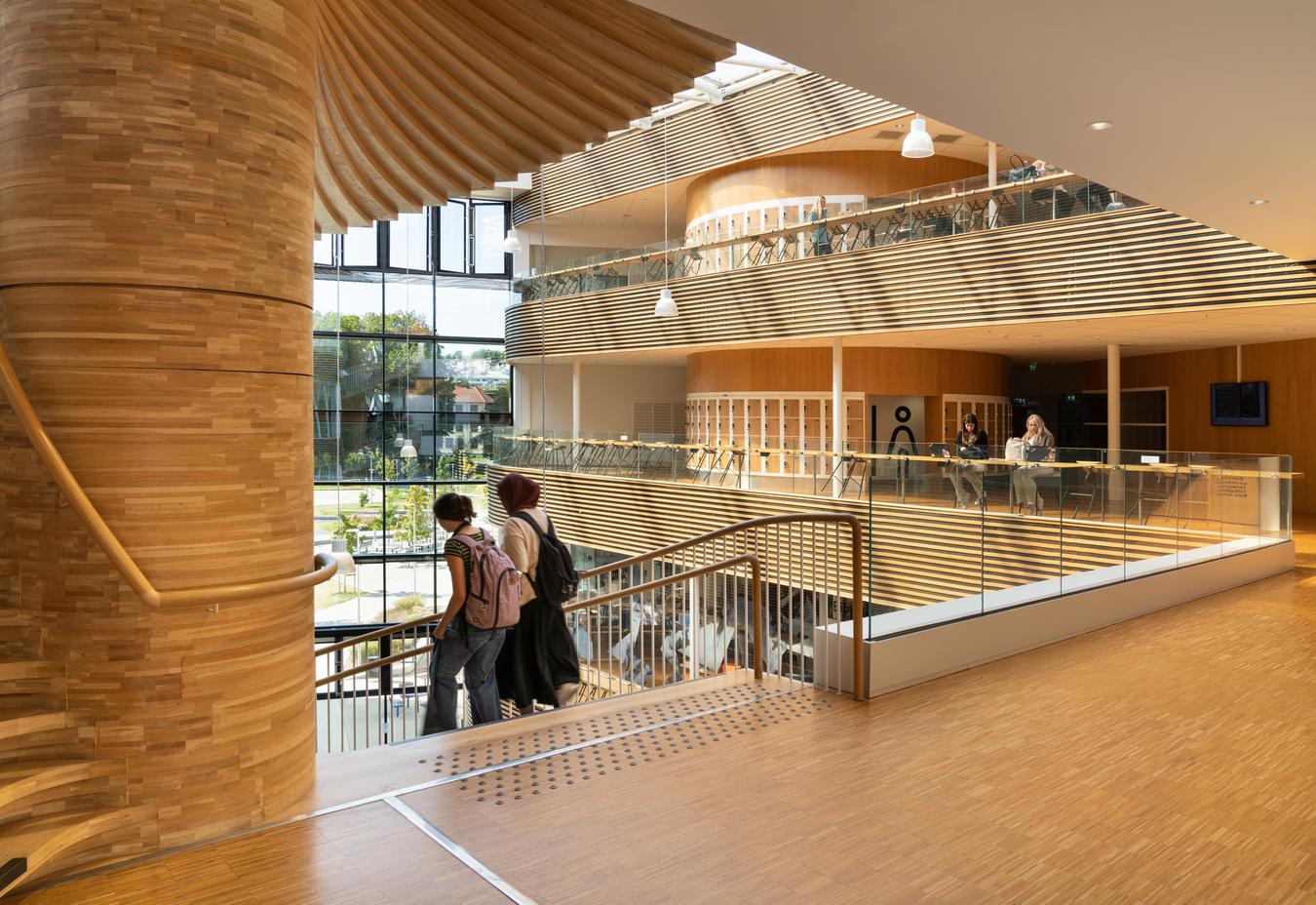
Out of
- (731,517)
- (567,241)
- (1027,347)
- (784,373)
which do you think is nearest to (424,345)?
(567,241)

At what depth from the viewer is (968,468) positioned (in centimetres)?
1173

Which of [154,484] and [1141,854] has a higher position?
[154,484]

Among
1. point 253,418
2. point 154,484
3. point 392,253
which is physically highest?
point 392,253

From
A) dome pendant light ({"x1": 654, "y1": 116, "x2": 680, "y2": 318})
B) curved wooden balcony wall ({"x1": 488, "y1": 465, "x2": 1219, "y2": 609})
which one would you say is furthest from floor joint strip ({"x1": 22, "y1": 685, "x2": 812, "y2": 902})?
→ dome pendant light ({"x1": 654, "y1": 116, "x2": 680, "y2": 318})

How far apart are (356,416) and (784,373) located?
378 inches

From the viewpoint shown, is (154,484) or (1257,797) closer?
(154,484)

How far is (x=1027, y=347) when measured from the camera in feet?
57.5

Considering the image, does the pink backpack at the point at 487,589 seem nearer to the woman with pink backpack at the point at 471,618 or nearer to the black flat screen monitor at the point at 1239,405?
the woman with pink backpack at the point at 471,618

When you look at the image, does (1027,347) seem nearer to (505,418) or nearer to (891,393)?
(891,393)

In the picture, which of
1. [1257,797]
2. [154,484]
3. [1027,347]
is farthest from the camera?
[1027,347]

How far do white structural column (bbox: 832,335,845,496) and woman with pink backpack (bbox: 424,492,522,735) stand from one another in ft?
31.5

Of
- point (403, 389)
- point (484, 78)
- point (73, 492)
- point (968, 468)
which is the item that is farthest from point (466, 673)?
point (403, 389)

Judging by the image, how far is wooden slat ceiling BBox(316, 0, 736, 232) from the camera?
13.7 ft

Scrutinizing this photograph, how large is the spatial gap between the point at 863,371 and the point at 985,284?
5.69 meters
